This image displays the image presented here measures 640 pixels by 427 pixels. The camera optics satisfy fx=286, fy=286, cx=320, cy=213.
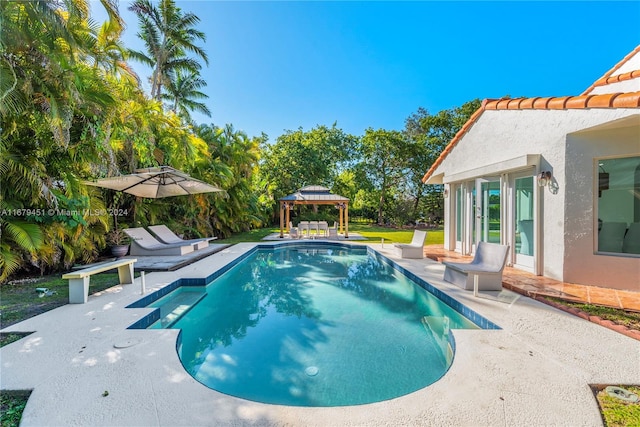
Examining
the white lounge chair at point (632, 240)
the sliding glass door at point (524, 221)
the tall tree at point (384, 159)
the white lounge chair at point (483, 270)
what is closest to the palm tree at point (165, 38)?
the tall tree at point (384, 159)

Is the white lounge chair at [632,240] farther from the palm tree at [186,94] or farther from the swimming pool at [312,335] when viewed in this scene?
the palm tree at [186,94]

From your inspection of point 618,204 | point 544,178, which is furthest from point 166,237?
point 618,204

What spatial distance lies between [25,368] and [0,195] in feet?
18.5

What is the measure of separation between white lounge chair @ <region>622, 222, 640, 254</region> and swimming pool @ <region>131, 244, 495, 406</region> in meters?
4.36

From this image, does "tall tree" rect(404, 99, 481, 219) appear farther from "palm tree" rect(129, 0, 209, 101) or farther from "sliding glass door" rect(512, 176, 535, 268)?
"sliding glass door" rect(512, 176, 535, 268)

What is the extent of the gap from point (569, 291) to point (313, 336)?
5654 millimetres

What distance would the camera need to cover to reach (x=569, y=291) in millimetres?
6191

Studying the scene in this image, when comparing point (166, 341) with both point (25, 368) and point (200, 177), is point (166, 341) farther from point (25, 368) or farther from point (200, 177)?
point (200, 177)

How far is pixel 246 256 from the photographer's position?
12594 mm

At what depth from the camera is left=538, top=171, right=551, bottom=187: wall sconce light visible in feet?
24.0

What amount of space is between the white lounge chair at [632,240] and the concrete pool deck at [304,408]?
312 centimetres

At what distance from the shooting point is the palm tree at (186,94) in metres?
23.9

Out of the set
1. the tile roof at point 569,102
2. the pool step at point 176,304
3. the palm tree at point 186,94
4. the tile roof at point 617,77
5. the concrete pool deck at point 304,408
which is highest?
the palm tree at point 186,94

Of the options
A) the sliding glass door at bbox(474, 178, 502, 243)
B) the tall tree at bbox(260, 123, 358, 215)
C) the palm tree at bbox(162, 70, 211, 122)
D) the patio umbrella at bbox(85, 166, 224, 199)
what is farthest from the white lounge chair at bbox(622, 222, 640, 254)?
the palm tree at bbox(162, 70, 211, 122)
